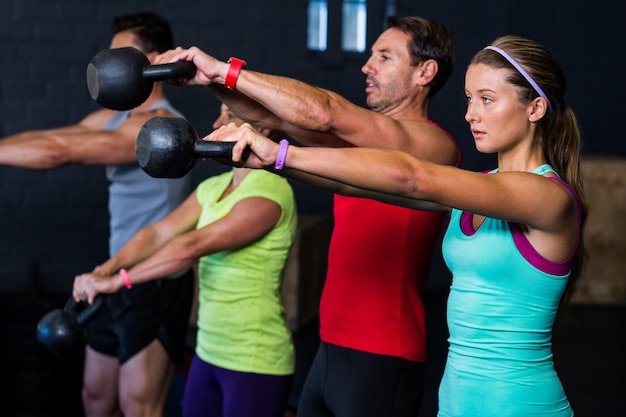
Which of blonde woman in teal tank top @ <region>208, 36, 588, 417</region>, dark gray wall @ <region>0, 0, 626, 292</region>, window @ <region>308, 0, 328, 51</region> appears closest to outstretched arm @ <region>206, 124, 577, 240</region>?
blonde woman in teal tank top @ <region>208, 36, 588, 417</region>

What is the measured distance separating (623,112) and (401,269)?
4.48 meters

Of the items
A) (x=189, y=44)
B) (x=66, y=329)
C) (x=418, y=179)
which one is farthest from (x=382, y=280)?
(x=189, y=44)

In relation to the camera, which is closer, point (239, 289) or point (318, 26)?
point (239, 289)

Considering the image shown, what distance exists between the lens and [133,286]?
3.11 m

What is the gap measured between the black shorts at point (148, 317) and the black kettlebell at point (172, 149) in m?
1.52

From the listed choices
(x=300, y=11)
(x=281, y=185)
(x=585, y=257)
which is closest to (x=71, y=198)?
(x=300, y=11)

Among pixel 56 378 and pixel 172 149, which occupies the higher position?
pixel 172 149

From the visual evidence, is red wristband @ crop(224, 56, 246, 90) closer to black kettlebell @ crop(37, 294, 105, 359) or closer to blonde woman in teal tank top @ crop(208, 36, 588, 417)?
blonde woman in teal tank top @ crop(208, 36, 588, 417)

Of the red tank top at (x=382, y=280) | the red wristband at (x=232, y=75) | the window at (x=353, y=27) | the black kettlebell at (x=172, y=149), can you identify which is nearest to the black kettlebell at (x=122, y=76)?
the red wristband at (x=232, y=75)

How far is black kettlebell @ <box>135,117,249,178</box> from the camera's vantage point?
158cm

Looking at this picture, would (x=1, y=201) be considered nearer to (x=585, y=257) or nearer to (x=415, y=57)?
(x=415, y=57)

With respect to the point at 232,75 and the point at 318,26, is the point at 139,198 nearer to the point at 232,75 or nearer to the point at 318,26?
the point at 232,75

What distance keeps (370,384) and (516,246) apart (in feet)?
2.12

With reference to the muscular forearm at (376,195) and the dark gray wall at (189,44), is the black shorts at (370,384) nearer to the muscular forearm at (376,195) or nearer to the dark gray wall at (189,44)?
the muscular forearm at (376,195)
